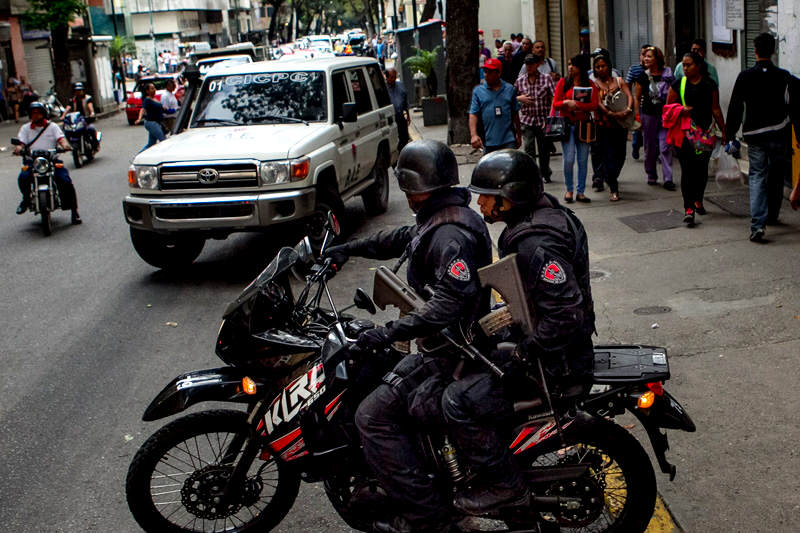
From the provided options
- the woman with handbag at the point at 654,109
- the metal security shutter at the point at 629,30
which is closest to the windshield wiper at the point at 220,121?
the woman with handbag at the point at 654,109

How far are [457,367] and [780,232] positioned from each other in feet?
21.7

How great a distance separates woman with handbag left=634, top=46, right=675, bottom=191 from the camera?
41.2 ft

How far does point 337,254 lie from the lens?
4.43 meters

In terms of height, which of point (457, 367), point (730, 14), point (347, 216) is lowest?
point (347, 216)

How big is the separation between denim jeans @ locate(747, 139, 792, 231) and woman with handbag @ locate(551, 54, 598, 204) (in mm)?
2779

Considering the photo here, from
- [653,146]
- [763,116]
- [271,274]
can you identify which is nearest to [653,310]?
[763,116]

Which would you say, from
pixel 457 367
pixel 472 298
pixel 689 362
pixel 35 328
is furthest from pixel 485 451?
pixel 35 328

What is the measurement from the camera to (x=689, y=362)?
6.42m

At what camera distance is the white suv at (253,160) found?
9.88 m

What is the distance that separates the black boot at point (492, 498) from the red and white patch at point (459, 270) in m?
0.85

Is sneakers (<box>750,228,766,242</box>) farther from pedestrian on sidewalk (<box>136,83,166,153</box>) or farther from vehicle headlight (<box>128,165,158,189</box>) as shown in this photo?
pedestrian on sidewalk (<box>136,83,166,153</box>)

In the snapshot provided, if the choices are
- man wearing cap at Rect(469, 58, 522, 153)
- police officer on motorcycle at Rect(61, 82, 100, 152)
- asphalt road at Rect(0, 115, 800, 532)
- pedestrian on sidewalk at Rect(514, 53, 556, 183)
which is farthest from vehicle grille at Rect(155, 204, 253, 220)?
police officer on motorcycle at Rect(61, 82, 100, 152)

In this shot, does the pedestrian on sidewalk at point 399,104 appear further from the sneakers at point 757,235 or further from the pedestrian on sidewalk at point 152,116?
the sneakers at point 757,235

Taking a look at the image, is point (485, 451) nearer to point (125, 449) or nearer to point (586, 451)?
point (586, 451)
